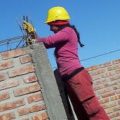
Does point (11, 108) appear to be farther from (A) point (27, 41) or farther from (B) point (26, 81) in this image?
(A) point (27, 41)

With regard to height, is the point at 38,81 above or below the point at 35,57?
below

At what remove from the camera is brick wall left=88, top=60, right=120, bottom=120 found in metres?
7.97

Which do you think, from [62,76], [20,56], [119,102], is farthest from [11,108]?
[119,102]

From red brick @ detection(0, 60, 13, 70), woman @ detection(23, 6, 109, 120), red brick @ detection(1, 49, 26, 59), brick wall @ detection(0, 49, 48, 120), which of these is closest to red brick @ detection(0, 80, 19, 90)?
brick wall @ detection(0, 49, 48, 120)

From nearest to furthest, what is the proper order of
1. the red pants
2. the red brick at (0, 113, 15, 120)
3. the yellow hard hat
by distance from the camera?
the red brick at (0, 113, 15, 120), the red pants, the yellow hard hat

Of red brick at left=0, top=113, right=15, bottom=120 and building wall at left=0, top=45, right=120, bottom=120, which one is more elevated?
building wall at left=0, top=45, right=120, bottom=120

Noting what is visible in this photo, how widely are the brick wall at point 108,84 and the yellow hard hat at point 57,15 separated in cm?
365

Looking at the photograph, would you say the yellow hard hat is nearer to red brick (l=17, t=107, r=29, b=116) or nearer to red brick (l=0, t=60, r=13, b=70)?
red brick (l=0, t=60, r=13, b=70)

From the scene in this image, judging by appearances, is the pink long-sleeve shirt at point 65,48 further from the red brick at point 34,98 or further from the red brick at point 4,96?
the red brick at point 4,96

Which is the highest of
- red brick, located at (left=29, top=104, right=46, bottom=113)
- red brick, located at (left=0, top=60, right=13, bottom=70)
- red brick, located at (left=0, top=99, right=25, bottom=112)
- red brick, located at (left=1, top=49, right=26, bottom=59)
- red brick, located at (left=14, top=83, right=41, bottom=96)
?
red brick, located at (left=1, top=49, right=26, bottom=59)

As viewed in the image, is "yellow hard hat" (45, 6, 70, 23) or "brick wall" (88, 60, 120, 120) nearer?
"yellow hard hat" (45, 6, 70, 23)

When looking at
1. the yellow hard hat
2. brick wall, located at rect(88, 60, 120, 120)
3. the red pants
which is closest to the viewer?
the red pants

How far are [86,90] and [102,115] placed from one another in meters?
0.33

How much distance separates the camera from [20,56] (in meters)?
3.64
